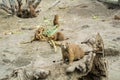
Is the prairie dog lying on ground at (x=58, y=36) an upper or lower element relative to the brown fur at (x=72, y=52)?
lower

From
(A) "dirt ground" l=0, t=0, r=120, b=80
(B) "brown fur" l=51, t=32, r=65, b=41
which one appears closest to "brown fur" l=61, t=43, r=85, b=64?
(A) "dirt ground" l=0, t=0, r=120, b=80

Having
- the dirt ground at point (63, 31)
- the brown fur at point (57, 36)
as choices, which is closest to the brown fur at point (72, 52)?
the dirt ground at point (63, 31)

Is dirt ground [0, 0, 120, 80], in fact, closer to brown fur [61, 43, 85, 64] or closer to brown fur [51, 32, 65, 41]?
brown fur [51, 32, 65, 41]

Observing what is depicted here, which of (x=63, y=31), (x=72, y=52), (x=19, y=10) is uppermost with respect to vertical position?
(x=19, y=10)

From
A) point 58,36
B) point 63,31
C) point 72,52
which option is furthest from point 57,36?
point 72,52

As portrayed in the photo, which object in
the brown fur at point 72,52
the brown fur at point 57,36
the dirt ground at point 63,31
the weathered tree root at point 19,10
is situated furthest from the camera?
the weathered tree root at point 19,10

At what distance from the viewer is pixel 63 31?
1016cm

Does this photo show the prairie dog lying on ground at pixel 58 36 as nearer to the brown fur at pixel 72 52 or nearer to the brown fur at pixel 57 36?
the brown fur at pixel 57 36

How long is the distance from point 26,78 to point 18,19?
6.84 m

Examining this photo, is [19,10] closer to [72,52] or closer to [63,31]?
Result: [63,31]

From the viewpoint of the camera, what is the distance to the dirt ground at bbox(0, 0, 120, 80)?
7.73 m

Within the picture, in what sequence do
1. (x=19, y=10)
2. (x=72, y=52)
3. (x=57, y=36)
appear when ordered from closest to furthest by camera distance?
(x=72, y=52), (x=57, y=36), (x=19, y=10)

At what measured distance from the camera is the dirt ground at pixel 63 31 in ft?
25.3

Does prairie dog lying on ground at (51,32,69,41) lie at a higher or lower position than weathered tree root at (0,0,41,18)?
lower
